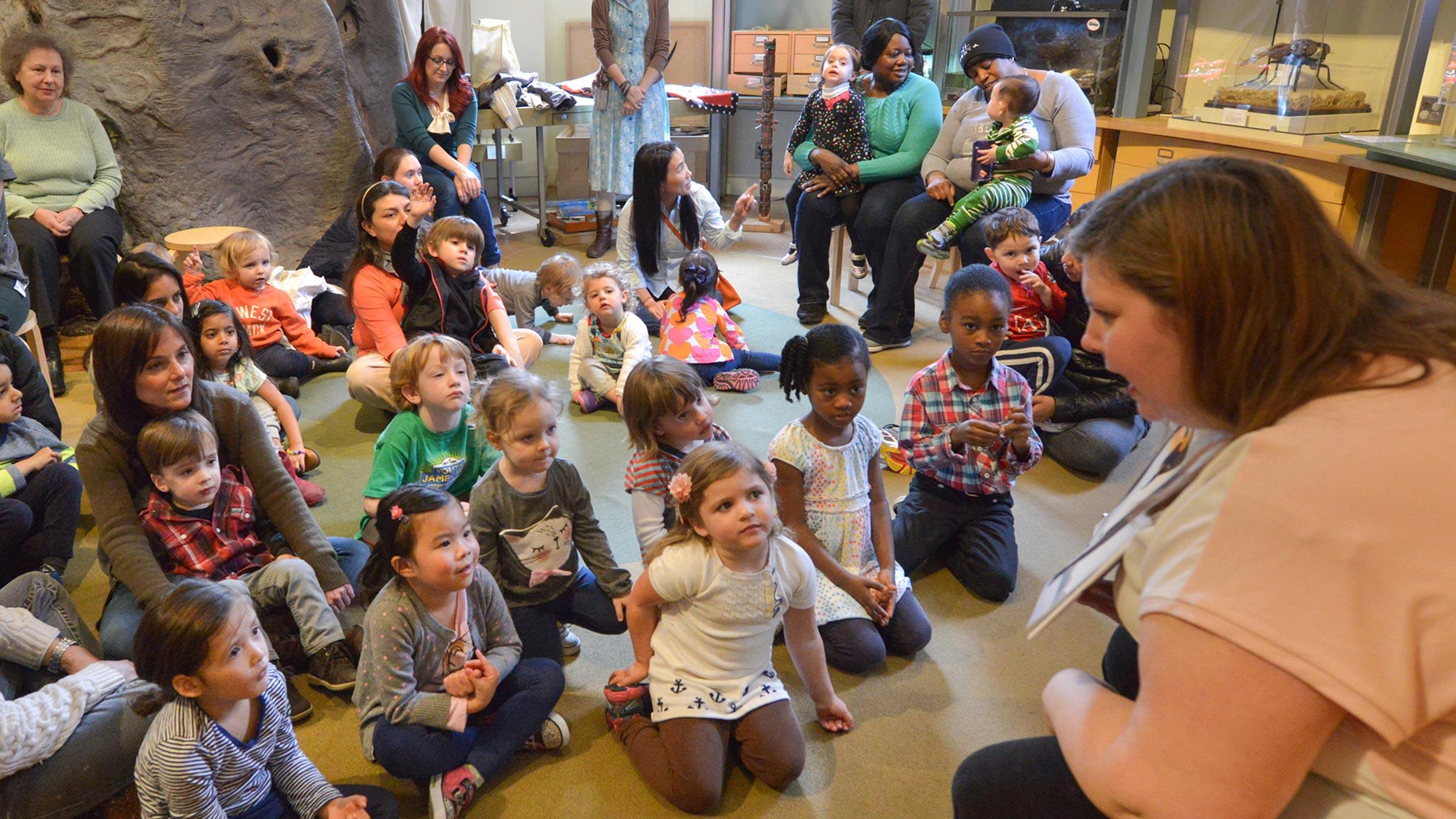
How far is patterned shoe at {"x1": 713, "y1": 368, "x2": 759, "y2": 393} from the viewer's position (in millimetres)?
3912

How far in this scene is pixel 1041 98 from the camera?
4129 millimetres

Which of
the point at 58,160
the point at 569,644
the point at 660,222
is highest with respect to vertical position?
the point at 58,160

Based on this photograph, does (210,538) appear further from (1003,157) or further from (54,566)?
(1003,157)

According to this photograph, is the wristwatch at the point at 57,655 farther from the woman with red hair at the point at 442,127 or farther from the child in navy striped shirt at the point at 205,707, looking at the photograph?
the woman with red hair at the point at 442,127

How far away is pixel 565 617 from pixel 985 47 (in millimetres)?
3055

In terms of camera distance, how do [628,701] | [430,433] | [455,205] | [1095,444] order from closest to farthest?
[628,701] < [430,433] < [1095,444] < [455,205]

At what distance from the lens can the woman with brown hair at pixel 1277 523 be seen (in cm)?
90

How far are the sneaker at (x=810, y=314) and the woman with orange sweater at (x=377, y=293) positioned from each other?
1.90 m

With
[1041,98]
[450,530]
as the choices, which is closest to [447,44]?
[1041,98]

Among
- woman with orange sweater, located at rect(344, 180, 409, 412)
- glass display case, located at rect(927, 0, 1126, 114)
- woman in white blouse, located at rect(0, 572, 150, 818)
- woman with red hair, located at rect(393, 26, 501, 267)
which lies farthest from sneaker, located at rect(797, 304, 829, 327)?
woman in white blouse, located at rect(0, 572, 150, 818)

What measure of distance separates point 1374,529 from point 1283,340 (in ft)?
0.66

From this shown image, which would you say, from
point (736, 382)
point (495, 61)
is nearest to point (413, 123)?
point (495, 61)

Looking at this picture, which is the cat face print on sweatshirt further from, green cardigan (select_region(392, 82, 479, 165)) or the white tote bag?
the white tote bag

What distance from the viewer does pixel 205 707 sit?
1.58m
